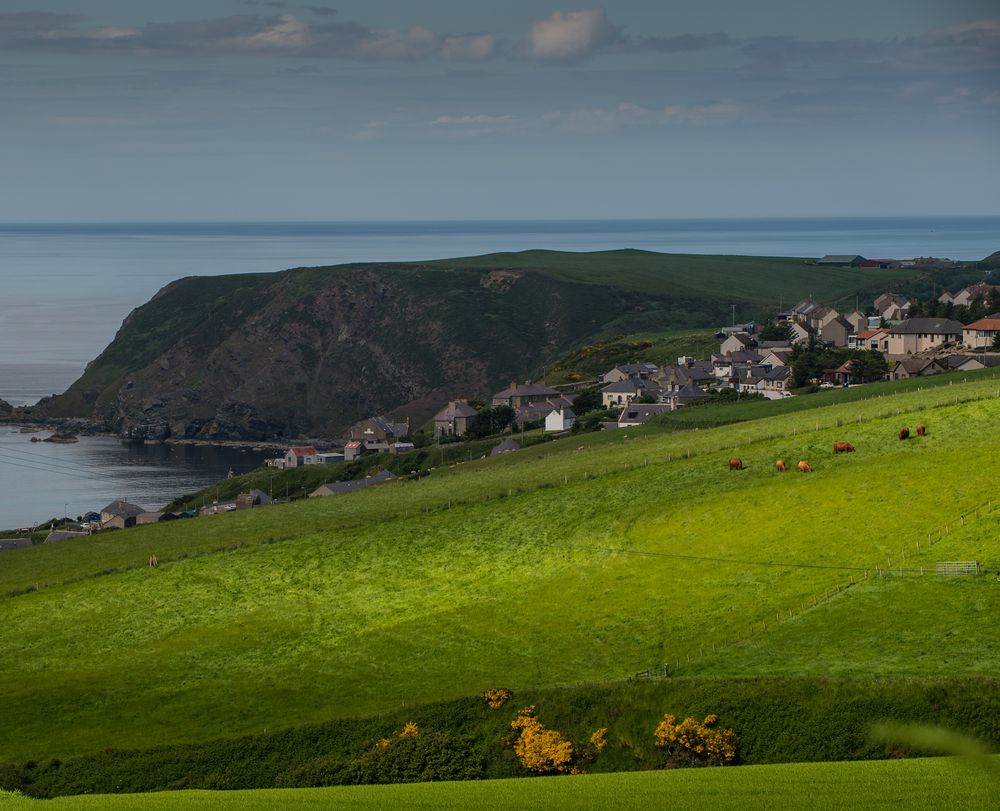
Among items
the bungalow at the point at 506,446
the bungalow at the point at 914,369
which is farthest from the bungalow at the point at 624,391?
the bungalow at the point at 914,369

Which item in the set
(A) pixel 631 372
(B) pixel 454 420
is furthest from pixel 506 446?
(A) pixel 631 372

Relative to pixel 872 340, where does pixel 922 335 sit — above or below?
above

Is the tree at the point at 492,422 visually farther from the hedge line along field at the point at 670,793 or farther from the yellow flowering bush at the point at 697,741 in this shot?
the hedge line along field at the point at 670,793

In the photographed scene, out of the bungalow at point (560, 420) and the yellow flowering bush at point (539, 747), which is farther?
the bungalow at point (560, 420)

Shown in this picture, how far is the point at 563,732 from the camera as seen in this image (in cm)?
3366

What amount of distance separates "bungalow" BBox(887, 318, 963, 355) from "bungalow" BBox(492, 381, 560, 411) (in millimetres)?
40328

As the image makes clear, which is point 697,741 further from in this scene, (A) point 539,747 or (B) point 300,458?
(B) point 300,458

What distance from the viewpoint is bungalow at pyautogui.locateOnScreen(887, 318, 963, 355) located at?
447 ft

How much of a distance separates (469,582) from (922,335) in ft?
319

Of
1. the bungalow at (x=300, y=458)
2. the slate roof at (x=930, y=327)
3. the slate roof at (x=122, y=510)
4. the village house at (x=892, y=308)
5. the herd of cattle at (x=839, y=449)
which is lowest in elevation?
the bungalow at (x=300, y=458)

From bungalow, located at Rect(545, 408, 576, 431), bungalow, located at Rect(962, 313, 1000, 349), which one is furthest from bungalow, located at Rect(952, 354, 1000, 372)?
bungalow, located at Rect(545, 408, 576, 431)

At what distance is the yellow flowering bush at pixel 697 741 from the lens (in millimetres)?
→ 31016

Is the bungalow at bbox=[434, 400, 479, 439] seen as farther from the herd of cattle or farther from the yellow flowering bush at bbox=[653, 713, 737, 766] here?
the yellow flowering bush at bbox=[653, 713, 737, 766]

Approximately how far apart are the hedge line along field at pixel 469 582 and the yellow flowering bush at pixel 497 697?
102 inches
